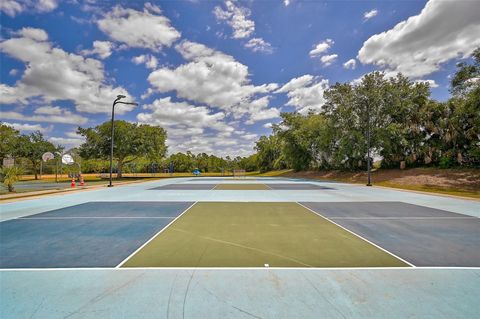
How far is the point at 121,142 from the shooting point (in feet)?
135

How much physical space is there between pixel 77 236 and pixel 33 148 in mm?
56329

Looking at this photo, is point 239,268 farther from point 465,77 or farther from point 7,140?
point 7,140

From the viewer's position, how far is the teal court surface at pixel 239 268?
327 cm

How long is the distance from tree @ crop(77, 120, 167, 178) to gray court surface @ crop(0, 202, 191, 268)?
33254mm

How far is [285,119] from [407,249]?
51913 millimetres

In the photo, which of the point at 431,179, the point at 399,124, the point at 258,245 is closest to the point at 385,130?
the point at 399,124

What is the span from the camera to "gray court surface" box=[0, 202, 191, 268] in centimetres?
505

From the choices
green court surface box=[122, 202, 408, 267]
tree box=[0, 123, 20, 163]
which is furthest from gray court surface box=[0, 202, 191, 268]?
tree box=[0, 123, 20, 163]

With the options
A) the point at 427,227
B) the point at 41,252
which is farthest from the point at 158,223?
the point at 427,227

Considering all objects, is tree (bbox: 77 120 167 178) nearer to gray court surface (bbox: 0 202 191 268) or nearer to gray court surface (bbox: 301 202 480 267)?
gray court surface (bbox: 0 202 191 268)

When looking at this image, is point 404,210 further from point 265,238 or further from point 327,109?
point 327,109

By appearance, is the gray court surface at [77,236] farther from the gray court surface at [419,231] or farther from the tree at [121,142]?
the tree at [121,142]

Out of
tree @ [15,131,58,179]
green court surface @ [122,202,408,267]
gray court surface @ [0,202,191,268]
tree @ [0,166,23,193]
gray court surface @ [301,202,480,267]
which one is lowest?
gray court surface @ [301,202,480,267]

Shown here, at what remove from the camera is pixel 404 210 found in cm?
1092
